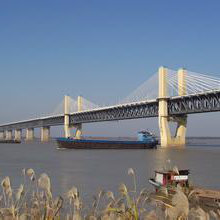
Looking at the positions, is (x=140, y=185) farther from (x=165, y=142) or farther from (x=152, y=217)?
(x=165, y=142)

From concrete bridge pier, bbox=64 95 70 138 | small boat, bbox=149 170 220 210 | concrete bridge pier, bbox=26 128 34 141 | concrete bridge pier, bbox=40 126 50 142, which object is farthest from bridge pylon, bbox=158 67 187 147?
concrete bridge pier, bbox=26 128 34 141

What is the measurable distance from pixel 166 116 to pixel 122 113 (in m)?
18.9

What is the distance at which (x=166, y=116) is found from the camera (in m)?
89.8

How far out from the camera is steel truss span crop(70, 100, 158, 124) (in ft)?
317

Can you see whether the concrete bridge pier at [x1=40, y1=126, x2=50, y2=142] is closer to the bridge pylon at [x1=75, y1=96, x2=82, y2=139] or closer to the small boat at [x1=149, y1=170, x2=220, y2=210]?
the bridge pylon at [x1=75, y1=96, x2=82, y2=139]

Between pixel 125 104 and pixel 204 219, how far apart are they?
9787cm

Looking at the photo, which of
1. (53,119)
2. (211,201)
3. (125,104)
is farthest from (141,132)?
(211,201)

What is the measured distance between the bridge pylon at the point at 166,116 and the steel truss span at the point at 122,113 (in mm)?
3406

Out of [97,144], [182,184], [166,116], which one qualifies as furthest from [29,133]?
[182,184]

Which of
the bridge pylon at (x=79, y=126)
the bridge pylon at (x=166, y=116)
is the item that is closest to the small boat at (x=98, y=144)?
the bridge pylon at (x=166, y=116)

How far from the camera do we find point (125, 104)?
10131 centimetres

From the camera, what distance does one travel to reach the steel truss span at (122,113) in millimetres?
96688

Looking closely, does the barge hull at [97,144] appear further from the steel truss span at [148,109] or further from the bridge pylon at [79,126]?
the bridge pylon at [79,126]

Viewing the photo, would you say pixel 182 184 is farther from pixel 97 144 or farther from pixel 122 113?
pixel 122 113
